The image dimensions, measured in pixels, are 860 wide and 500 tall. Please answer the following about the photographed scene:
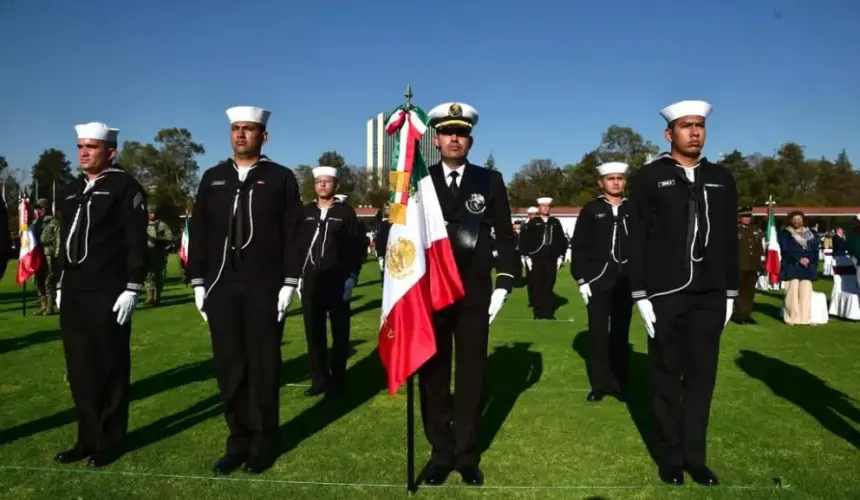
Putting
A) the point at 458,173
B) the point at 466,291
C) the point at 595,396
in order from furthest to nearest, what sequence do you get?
the point at 595,396, the point at 458,173, the point at 466,291

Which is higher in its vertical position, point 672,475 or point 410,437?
point 410,437

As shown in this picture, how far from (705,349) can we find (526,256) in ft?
35.0

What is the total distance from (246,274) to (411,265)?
1.40 m

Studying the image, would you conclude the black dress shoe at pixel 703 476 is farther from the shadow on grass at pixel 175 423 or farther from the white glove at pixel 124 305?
the white glove at pixel 124 305

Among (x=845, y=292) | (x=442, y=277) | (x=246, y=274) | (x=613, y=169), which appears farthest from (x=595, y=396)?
(x=845, y=292)

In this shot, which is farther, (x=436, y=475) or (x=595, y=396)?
(x=595, y=396)

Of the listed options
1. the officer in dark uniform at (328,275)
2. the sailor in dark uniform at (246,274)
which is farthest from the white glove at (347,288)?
the sailor in dark uniform at (246,274)

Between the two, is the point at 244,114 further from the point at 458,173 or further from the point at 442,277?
the point at 442,277

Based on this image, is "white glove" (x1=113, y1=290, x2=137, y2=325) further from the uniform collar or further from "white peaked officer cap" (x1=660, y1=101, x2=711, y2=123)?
"white peaked officer cap" (x1=660, y1=101, x2=711, y2=123)

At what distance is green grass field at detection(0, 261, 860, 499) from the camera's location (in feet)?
15.9

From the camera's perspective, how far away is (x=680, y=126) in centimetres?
500

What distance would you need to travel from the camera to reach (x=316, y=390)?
25.6ft

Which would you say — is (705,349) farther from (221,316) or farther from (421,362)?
(221,316)

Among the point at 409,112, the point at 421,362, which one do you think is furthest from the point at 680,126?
the point at 421,362
